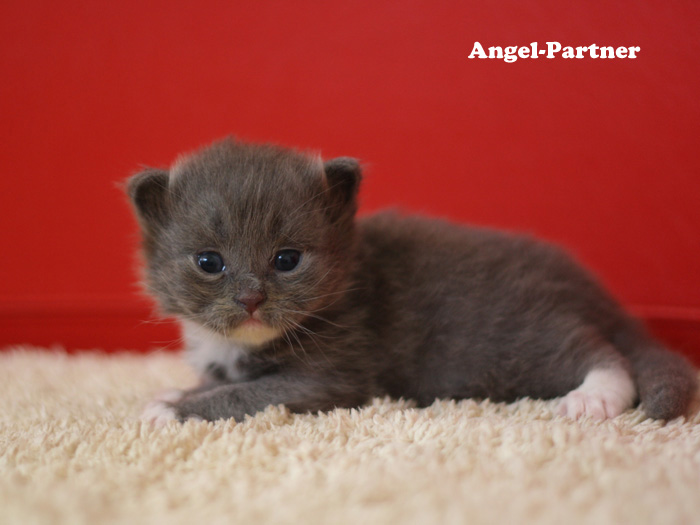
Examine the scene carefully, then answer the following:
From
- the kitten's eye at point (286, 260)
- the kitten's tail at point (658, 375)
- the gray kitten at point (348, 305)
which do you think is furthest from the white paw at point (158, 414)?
the kitten's tail at point (658, 375)

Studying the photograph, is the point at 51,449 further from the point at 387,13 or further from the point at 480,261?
the point at 387,13

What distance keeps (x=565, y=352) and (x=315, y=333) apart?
2.37 feet

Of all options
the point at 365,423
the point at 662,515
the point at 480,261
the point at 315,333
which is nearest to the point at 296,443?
the point at 365,423

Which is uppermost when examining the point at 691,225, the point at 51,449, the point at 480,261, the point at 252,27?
the point at 252,27

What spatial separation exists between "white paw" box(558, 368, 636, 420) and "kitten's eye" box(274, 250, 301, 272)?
791mm

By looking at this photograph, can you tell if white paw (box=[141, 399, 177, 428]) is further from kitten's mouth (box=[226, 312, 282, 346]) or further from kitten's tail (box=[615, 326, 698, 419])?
kitten's tail (box=[615, 326, 698, 419])

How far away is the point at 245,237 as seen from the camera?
162 centimetres

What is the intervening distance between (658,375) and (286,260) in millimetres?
1050

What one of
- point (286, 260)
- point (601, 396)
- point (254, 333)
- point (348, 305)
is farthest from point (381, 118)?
point (601, 396)

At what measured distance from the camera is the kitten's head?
5.34 ft

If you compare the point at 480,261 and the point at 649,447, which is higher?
the point at 480,261

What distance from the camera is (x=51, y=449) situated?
1394mm

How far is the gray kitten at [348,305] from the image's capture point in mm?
1644

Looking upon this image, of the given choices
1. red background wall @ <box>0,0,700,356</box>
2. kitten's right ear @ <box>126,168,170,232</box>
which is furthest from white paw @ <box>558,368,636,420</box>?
kitten's right ear @ <box>126,168,170,232</box>
